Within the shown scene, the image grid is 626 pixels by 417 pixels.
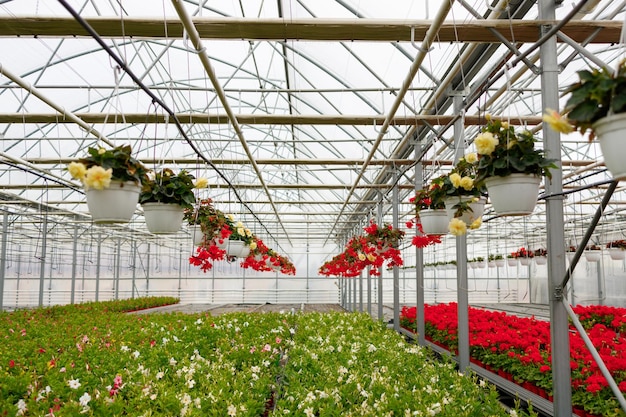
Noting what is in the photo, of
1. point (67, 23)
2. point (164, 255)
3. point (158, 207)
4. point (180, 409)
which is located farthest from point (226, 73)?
point (164, 255)

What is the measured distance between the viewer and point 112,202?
8.12ft

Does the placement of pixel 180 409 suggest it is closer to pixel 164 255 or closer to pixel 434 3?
pixel 434 3

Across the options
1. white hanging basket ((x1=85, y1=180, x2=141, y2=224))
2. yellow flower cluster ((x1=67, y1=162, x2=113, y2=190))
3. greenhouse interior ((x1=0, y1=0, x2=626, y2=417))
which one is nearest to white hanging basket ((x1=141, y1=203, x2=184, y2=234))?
greenhouse interior ((x1=0, y1=0, x2=626, y2=417))

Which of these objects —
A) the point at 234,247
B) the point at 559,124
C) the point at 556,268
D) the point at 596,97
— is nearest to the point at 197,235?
the point at 234,247

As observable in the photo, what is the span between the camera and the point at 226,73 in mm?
8320

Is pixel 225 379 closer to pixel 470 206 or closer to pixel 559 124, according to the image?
pixel 470 206

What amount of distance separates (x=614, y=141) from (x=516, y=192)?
930 millimetres

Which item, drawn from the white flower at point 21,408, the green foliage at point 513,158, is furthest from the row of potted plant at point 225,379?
the green foliage at point 513,158

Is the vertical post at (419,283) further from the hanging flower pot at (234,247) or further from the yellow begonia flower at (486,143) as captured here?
the yellow begonia flower at (486,143)

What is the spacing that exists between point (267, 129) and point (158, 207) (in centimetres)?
812

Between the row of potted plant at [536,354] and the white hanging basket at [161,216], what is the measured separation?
3.38m

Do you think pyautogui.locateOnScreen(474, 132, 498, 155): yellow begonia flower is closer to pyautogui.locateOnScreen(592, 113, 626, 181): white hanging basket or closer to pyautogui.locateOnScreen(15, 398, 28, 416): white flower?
pyautogui.locateOnScreen(592, 113, 626, 181): white hanging basket

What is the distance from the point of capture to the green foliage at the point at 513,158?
247 cm

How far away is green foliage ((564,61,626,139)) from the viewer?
156 centimetres
